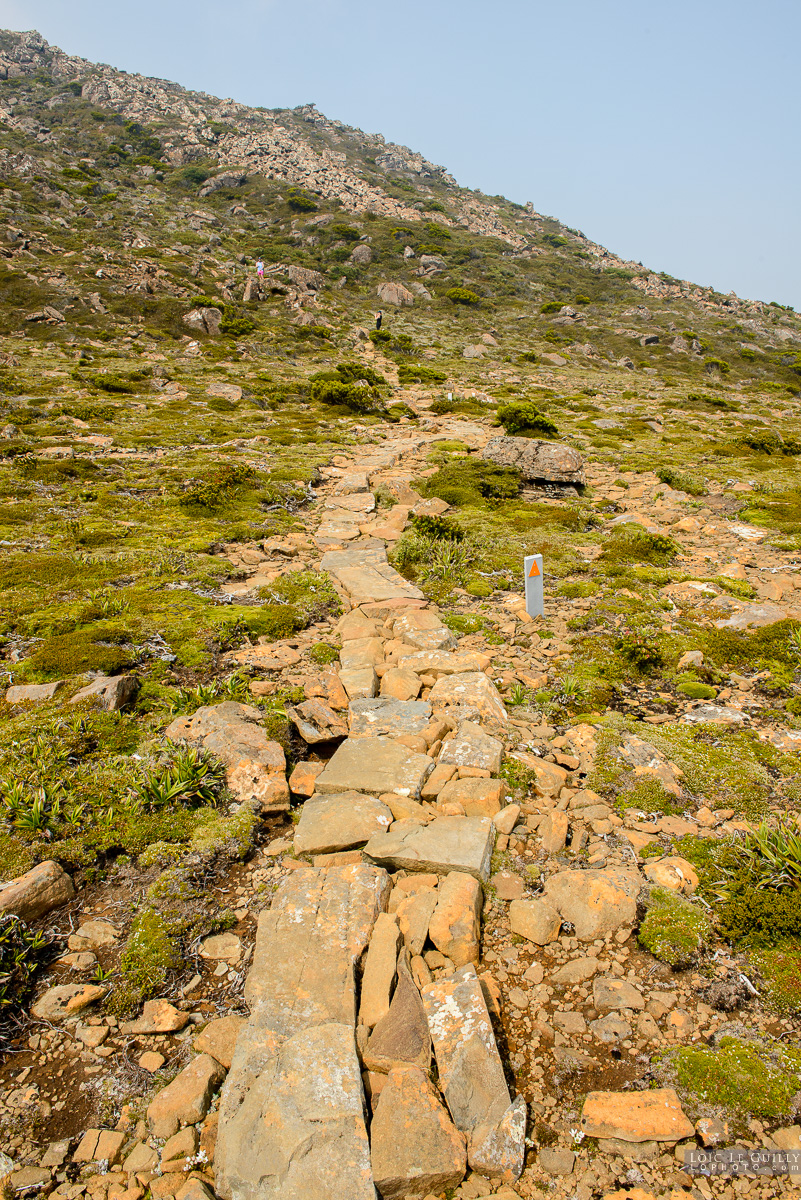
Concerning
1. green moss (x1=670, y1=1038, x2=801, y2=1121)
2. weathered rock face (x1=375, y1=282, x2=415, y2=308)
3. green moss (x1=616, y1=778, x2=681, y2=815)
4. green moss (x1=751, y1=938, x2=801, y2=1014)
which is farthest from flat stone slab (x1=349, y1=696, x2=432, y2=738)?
weathered rock face (x1=375, y1=282, x2=415, y2=308)

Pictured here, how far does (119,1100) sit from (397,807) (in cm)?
272

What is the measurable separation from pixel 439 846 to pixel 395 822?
542 millimetres

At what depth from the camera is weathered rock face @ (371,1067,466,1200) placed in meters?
2.91

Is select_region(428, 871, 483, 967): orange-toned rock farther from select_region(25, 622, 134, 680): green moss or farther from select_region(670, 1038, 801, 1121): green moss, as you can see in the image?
select_region(25, 622, 134, 680): green moss

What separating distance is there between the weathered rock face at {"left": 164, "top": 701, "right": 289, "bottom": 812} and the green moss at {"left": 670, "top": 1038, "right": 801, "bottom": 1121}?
3664mm

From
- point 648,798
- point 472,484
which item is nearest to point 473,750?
point 648,798

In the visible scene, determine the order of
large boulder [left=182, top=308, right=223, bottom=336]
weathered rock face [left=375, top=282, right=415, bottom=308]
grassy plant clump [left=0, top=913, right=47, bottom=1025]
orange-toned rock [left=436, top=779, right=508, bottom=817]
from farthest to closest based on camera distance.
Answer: weathered rock face [left=375, top=282, right=415, bottom=308]
large boulder [left=182, top=308, right=223, bottom=336]
orange-toned rock [left=436, top=779, right=508, bottom=817]
grassy plant clump [left=0, top=913, right=47, bottom=1025]

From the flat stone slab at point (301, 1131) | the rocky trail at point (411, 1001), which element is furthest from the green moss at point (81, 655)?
the flat stone slab at point (301, 1131)

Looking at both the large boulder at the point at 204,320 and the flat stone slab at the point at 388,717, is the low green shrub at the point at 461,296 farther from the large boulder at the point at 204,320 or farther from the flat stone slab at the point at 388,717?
the flat stone slab at the point at 388,717

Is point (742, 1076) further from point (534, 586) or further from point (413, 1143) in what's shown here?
point (534, 586)

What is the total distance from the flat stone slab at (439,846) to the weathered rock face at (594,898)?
585 millimetres

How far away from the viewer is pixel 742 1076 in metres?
3.19

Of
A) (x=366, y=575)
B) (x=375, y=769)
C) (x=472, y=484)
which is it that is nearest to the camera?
(x=375, y=769)

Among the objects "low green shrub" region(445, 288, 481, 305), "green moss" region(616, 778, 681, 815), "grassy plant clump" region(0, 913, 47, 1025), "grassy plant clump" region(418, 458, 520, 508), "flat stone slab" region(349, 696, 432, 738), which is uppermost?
"low green shrub" region(445, 288, 481, 305)
